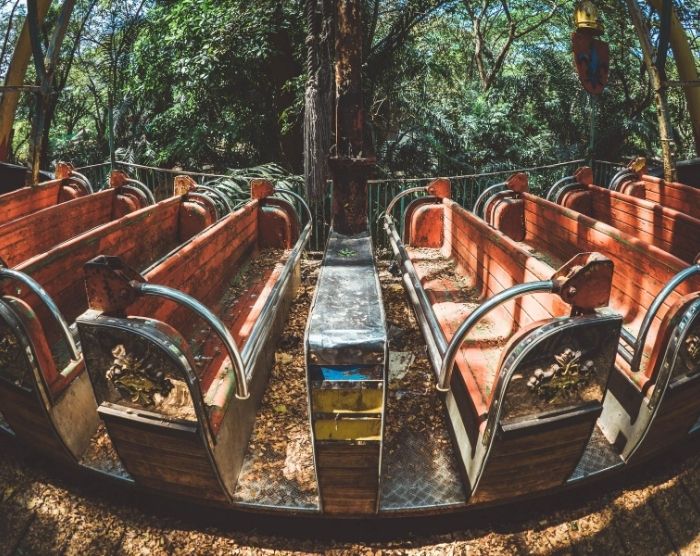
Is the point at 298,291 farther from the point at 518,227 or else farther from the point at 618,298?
the point at 618,298

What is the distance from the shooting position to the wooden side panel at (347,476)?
6.34 ft

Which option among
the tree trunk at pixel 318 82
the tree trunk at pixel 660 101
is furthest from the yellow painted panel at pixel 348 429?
the tree trunk at pixel 660 101

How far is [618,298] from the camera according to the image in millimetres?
3443

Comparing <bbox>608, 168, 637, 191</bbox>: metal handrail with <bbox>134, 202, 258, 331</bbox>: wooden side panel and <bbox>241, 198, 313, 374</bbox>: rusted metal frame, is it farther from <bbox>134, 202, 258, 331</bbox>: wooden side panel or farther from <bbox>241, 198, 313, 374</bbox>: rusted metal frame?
<bbox>241, 198, 313, 374</bbox>: rusted metal frame

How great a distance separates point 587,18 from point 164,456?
6.15m

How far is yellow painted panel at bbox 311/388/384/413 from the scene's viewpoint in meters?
1.82

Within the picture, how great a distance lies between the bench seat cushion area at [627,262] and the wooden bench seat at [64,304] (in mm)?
2805

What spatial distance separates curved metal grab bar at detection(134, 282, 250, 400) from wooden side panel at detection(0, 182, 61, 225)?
152 inches

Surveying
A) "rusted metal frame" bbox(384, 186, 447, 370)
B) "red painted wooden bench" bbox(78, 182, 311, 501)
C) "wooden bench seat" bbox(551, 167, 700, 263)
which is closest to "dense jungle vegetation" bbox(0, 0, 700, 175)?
"wooden bench seat" bbox(551, 167, 700, 263)

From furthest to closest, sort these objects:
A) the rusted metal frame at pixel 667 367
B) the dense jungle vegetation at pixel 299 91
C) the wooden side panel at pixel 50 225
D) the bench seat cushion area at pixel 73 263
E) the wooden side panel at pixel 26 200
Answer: the dense jungle vegetation at pixel 299 91, the wooden side panel at pixel 26 200, the wooden side panel at pixel 50 225, the bench seat cushion area at pixel 73 263, the rusted metal frame at pixel 667 367

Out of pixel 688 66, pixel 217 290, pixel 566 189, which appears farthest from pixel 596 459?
pixel 688 66

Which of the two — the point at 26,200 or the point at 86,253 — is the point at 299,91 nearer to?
the point at 26,200

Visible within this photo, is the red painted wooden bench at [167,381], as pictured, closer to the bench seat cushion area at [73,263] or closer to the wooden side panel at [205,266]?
the wooden side panel at [205,266]

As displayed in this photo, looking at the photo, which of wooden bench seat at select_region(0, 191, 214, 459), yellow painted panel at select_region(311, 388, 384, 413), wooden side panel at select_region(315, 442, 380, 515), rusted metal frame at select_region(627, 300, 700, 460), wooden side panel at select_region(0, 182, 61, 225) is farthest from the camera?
wooden side panel at select_region(0, 182, 61, 225)
